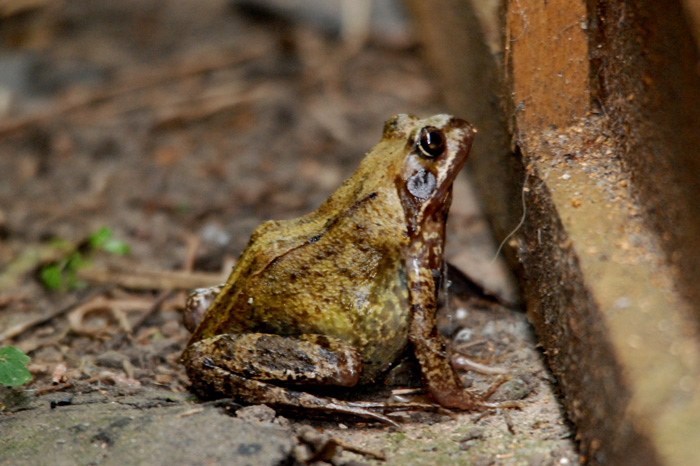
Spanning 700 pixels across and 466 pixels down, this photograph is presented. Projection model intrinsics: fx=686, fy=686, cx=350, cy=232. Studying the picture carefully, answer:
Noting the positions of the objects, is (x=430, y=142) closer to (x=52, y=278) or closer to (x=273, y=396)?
(x=273, y=396)

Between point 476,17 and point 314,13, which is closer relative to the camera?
point 476,17

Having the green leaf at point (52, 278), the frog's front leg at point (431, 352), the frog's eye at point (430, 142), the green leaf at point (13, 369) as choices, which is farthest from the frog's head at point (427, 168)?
the green leaf at point (52, 278)

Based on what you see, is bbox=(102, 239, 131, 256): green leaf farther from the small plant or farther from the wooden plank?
the wooden plank

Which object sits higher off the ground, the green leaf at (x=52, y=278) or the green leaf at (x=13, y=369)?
the green leaf at (x=13, y=369)

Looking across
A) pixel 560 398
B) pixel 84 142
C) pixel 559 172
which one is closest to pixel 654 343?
pixel 560 398

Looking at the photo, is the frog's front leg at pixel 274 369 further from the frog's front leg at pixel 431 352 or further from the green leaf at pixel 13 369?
the green leaf at pixel 13 369

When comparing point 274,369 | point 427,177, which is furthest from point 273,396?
point 427,177

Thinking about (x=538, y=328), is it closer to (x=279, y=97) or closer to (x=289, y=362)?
(x=289, y=362)
